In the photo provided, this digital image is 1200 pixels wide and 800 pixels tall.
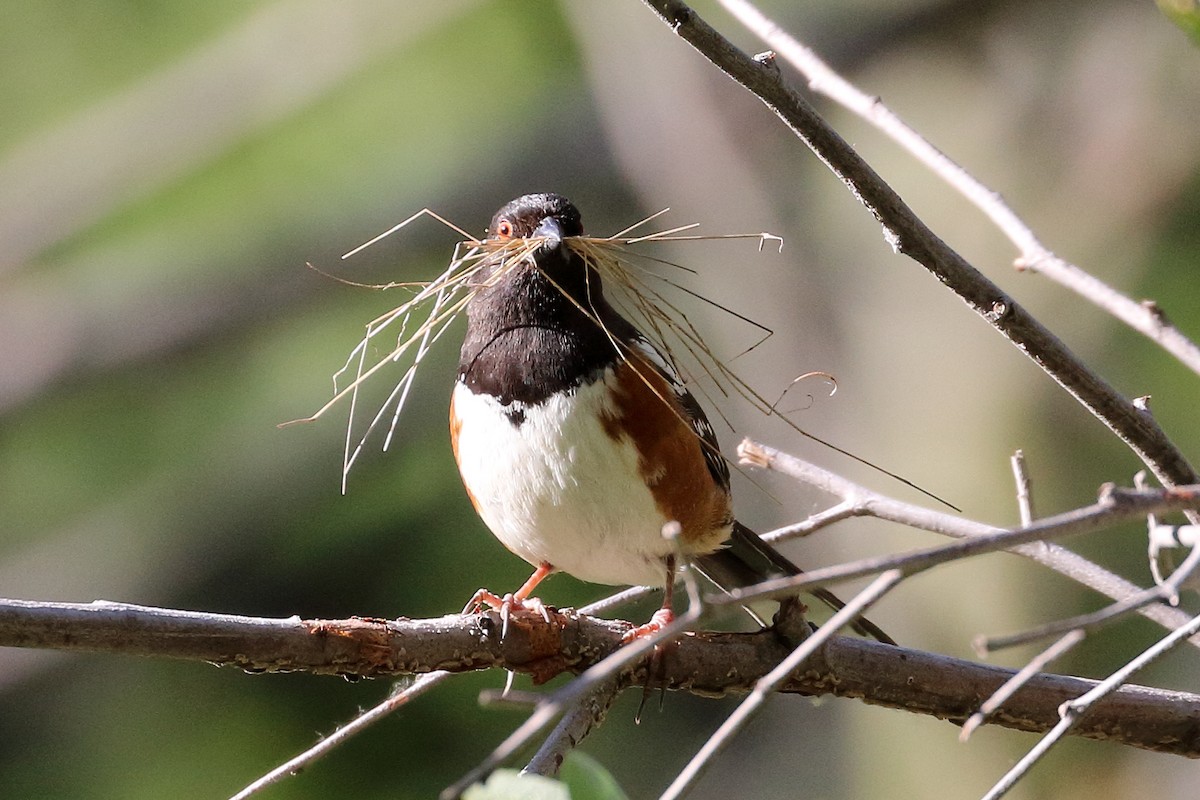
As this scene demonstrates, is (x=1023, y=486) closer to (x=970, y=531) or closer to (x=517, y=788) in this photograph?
(x=970, y=531)

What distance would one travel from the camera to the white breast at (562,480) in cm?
254

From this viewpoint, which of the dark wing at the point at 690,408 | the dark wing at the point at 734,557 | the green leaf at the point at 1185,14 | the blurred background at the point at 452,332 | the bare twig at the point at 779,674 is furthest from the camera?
the blurred background at the point at 452,332

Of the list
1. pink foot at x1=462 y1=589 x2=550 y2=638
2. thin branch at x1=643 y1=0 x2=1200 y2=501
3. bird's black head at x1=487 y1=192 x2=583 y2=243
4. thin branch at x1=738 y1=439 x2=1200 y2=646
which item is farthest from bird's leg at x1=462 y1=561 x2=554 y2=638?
thin branch at x1=643 y1=0 x2=1200 y2=501

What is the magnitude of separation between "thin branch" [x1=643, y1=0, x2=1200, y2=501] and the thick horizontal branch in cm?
51

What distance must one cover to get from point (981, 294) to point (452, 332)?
364 centimetres

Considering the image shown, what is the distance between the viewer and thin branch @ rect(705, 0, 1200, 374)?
4.05 ft

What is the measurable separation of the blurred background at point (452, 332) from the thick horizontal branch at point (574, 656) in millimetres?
2681

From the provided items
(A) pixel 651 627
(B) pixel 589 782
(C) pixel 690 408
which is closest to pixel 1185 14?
(B) pixel 589 782

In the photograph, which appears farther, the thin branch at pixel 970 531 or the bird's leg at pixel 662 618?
the bird's leg at pixel 662 618

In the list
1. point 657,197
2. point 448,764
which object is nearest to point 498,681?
point 448,764

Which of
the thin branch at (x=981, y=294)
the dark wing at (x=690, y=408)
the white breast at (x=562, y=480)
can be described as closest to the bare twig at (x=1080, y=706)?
the thin branch at (x=981, y=294)

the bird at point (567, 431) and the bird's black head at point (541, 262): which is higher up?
the bird's black head at point (541, 262)

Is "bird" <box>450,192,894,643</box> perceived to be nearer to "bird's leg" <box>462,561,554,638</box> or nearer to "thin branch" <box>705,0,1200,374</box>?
"bird's leg" <box>462,561,554,638</box>

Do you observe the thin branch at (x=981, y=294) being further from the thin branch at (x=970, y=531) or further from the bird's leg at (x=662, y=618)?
the bird's leg at (x=662, y=618)
